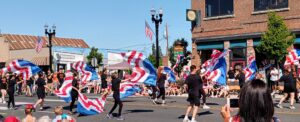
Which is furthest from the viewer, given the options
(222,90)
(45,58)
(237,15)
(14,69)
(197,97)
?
(45,58)

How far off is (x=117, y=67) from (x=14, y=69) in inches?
678

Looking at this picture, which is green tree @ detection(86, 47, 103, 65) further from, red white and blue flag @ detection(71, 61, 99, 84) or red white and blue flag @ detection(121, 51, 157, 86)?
red white and blue flag @ detection(121, 51, 157, 86)

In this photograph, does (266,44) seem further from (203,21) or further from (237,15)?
(203,21)

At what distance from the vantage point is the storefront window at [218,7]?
106 ft

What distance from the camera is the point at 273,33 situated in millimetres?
26391

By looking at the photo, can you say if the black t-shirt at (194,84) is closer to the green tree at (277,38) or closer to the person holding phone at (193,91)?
the person holding phone at (193,91)

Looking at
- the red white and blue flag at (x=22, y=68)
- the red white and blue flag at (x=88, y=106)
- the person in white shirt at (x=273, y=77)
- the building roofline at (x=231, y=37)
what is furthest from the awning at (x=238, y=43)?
the red white and blue flag at (x=88, y=106)

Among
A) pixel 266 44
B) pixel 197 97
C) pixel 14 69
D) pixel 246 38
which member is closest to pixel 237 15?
pixel 246 38

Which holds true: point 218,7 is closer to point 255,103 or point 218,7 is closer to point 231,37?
point 231,37

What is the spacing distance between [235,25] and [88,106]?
1886 centimetres

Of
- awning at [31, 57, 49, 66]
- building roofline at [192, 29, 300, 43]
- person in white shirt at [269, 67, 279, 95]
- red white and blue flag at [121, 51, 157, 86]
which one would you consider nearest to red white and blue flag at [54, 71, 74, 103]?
red white and blue flag at [121, 51, 157, 86]

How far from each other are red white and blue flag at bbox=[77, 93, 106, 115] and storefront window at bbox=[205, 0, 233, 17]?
63.1 ft

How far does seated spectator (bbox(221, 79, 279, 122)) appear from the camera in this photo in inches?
125

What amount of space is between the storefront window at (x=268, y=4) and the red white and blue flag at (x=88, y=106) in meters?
17.8
